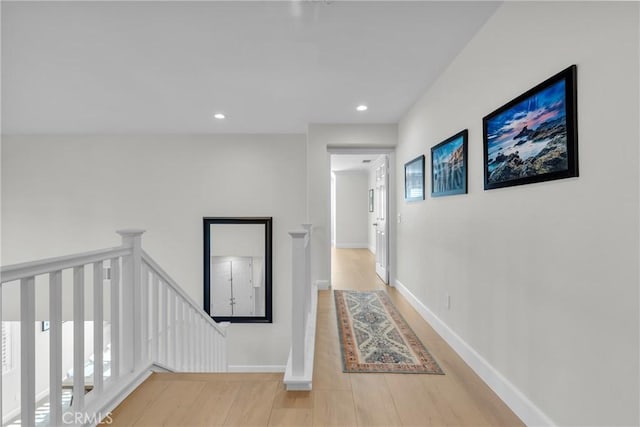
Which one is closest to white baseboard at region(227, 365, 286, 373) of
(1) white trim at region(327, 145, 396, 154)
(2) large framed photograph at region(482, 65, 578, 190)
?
(1) white trim at region(327, 145, 396, 154)

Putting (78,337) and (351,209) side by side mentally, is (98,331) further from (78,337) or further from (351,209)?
(351,209)

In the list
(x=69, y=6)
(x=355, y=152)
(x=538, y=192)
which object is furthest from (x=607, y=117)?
(x=355, y=152)

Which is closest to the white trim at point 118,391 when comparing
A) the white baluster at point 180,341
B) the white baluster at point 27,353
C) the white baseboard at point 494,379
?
the white baluster at point 27,353

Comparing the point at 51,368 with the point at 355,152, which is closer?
the point at 51,368

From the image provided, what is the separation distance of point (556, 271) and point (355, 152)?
3353mm

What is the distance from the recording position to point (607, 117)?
1.20 meters

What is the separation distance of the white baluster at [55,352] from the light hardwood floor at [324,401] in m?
0.32

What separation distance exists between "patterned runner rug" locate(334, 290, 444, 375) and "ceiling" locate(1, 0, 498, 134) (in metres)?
2.41

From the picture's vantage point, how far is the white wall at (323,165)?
14.1 ft

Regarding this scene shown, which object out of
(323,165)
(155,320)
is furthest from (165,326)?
(323,165)

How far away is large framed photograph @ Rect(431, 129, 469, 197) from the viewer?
2.35 meters

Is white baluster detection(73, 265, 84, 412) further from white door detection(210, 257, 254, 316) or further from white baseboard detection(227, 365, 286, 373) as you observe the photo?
white baseboard detection(227, 365, 286, 373)

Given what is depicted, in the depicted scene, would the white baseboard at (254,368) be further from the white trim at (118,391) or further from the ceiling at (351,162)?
the ceiling at (351,162)

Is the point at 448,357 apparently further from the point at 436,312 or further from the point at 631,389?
the point at 631,389
